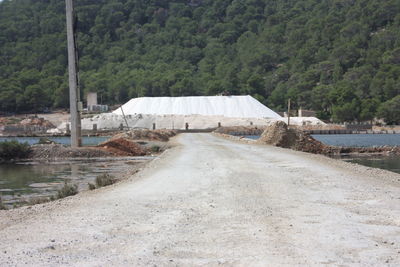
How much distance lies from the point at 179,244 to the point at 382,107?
409ft

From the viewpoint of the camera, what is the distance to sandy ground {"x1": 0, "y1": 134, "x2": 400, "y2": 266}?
7.74m

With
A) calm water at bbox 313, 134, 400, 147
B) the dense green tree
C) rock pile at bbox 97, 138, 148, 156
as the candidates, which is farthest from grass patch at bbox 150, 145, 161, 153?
the dense green tree

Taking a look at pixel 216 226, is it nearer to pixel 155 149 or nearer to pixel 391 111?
pixel 155 149

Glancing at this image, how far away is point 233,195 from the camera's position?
13.3m

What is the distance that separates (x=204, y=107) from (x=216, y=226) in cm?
12200

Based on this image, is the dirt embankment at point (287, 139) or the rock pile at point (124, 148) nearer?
the dirt embankment at point (287, 139)

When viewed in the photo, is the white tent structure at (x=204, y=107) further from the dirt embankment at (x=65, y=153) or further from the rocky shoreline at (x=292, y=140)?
the dirt embankment at (x=65, y=153)

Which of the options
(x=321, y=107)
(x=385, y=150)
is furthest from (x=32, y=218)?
(x=321, y=107)

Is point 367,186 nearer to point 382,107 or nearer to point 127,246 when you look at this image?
point 127,246

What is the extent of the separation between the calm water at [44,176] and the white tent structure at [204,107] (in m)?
90.2

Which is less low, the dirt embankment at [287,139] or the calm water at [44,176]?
the dirt embankment at [287,139]

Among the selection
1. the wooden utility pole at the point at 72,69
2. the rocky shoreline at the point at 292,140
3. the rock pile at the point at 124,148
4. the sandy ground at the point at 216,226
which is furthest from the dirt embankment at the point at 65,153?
the sandy ground at the point at 216,226

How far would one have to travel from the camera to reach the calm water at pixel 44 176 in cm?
2142

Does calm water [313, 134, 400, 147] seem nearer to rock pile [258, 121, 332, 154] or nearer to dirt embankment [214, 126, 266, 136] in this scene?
dirt embankment [214, 126, 266, 136]
